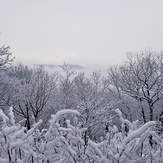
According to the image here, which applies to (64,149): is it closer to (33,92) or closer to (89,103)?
(89,103)

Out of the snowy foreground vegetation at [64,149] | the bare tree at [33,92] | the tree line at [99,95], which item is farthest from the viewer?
the bare tree at [33,92]

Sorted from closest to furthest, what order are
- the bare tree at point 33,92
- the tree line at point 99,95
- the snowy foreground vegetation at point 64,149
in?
the snowy foreground vegetation at point 64,149 → the tree line at point 99,95 → the bare tree at point 33,92

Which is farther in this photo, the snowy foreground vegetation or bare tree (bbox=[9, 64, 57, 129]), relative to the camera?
bare tree (bbox=[9, 64, 57, 129])

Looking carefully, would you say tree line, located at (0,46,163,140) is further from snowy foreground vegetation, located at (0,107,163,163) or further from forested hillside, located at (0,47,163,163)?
snowy foreground vegetation, located at (0,107,163,163)

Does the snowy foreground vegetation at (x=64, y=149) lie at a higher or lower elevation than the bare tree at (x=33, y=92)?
higher

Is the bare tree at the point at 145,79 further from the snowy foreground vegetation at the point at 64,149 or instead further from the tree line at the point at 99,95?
the snowy foreground vegetation at the point at 64,149

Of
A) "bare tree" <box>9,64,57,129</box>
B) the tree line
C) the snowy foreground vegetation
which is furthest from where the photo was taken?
"bare tree" <box>9,64,57,129</box>

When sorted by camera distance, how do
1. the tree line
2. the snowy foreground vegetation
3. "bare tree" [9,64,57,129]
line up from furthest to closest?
"bare tree" [9,64,57,129] < the tree line < the snowy foreground vegetation

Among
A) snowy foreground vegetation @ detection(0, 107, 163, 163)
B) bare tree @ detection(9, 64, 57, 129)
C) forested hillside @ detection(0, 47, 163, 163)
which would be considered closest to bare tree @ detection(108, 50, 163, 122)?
forested hillside @ detection(0, 47, 163, 163)

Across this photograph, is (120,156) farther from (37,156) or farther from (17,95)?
(17,95)

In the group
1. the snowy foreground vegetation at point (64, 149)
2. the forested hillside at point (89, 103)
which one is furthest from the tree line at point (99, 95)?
the snowy foreground vegetation at point (64, 149)

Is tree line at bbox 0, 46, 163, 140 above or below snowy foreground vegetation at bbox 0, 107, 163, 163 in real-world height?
below

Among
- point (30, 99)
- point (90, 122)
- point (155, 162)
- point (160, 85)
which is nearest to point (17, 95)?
point (30, 99)

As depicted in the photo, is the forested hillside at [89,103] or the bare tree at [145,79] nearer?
the forested hillside at [89,103]
